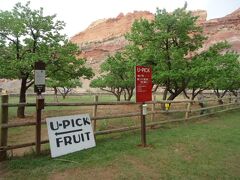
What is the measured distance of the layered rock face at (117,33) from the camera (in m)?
92.7

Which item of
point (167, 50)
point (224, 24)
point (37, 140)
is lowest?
point (37, 140)

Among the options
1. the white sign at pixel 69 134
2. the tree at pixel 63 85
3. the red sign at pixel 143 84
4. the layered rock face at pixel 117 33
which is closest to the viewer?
the white sign at pixel 69 134

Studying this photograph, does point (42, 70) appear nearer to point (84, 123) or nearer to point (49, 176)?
point (84, 123)

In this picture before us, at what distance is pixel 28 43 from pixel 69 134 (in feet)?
36.9

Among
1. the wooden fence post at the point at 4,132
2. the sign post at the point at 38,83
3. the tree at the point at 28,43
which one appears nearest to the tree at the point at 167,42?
the tree at the point at 28,43

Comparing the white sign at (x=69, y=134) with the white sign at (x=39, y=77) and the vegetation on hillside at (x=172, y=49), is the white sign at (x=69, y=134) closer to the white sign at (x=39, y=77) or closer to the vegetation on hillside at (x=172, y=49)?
the white sign at (x=39, y=77)

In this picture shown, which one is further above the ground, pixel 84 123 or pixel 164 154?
pixel 84 123

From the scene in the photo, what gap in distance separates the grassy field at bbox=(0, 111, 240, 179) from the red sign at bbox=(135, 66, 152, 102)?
1402 millimetres

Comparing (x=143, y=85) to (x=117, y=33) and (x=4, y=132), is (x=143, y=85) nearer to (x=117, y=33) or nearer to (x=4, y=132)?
(x=4, y=132)

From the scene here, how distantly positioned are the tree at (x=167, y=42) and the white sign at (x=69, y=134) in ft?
26.3

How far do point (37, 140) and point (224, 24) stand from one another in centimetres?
10791

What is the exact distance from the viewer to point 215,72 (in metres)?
16.4

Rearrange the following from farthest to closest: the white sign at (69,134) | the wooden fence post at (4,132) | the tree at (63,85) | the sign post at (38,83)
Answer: the tree at (63,85)
the white sign at (69,134)
the sign post at (38,83)
the wooden fence post at (4,132)

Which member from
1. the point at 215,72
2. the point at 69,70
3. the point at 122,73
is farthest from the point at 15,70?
the point at 122,73
